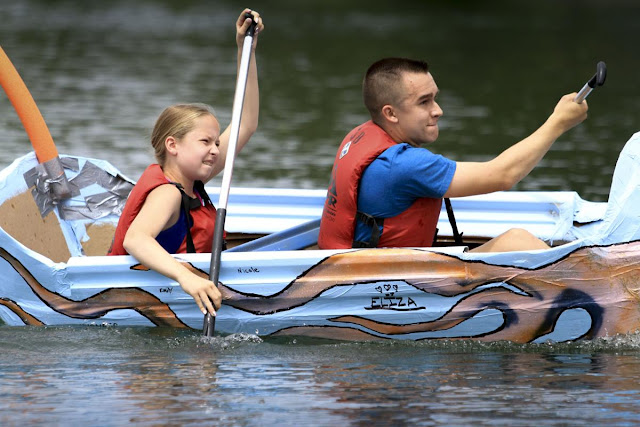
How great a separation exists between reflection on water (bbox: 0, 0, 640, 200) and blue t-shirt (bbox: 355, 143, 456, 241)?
1216mm

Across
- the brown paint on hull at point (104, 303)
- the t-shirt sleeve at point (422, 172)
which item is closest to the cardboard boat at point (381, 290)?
the brown paint on hull at point (104, 303)

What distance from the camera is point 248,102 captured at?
17.4ft

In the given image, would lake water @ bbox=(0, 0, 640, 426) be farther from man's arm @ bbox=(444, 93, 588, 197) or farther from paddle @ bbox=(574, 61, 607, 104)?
paddle @ bbox=(574, 61, 607, 104)

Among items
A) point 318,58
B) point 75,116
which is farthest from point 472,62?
point 75,116

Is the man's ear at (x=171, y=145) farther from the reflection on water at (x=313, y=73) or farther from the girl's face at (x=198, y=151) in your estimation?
the reflection on water at (x=313, y=73)

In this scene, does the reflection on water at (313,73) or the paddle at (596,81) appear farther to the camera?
the reflection on water at (313,73)

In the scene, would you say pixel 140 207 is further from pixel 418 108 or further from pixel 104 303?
pixel 418 108

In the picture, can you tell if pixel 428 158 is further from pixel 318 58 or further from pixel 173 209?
pixel 318 58

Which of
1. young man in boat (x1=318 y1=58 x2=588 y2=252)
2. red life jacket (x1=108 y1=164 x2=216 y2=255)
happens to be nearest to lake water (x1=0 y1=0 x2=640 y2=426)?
red life jacket (x1=108 y1=164 x2=216 y2=255)

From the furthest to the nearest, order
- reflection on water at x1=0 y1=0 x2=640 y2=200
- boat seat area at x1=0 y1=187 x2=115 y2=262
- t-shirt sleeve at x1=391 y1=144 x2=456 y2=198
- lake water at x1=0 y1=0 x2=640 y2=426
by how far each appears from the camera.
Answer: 1. reflection on water at x1=0 y1=0 x2=640 y2=200
2. boat seat area at x1=0 y1=187 x2=115 y2=262
3. t-shirt sleeve at x1=391 y1=144 x2=456 y2=198
4. lake water at x1=0 y1=0 x2=640 y2=426

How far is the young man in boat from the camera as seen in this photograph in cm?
432

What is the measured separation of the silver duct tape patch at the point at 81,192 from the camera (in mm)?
5785

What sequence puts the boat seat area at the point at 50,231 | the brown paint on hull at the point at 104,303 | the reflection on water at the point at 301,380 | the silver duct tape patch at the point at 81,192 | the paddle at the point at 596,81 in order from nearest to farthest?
the reflection on water at the point at 301,380, the paddle at the point at 596,81, the brown paint on hull at the point at 104,303, the boat seat area at the point at 50,231, the silver duct tape patch at the point at 81,192

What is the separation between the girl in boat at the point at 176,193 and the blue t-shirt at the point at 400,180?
0.72 m
